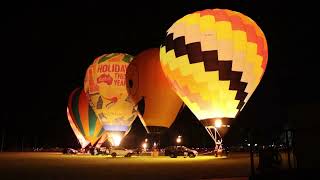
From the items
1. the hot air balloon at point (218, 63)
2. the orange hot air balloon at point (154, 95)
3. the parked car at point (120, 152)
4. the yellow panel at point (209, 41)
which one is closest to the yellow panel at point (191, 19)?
the hot air balloon at point (218, 63)

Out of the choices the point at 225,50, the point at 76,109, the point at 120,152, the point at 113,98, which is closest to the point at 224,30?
the point at 225,50

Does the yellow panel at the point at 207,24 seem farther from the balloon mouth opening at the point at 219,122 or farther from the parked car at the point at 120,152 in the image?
the parked car at the point at 120,152

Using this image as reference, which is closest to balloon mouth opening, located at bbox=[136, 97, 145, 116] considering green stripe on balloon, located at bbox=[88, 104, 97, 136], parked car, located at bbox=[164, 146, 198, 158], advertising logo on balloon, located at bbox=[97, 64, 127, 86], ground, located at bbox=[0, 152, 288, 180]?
parked car, located at bbox=[164, 146, 198, 158]

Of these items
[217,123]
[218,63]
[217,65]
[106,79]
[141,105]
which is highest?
[106,79]

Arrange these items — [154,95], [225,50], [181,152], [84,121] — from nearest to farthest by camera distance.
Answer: [225,50] < [154,95] < [181,152] < [84,121]

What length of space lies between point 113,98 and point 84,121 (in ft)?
23.6

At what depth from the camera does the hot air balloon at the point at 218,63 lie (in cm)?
A: 2159

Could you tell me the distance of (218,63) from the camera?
21625 mm

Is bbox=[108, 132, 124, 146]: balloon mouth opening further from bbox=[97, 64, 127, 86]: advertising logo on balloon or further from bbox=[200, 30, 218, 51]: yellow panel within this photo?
bbox=[200, 30, 218, 51]: yellow panel

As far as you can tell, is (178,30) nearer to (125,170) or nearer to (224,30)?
(224,30)

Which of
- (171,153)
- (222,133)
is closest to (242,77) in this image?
(222,133)

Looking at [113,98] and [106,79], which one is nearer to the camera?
[113,98]

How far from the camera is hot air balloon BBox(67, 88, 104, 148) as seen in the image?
3734 cm

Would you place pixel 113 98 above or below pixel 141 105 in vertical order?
above
